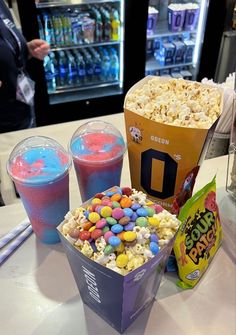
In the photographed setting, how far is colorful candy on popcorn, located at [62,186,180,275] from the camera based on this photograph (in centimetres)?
54

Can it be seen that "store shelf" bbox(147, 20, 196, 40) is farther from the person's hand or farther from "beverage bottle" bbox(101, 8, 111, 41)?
the person's hand

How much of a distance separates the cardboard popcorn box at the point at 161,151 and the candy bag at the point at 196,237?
3.1 inches

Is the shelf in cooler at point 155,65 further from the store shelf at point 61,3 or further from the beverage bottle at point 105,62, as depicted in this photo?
the store shelf at point 61,3

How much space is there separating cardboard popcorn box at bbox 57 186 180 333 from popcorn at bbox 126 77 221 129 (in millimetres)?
209

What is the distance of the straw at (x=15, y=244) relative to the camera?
0.82m

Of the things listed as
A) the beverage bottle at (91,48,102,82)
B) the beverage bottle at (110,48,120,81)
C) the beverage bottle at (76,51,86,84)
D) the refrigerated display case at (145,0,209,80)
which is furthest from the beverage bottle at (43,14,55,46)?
the refrigerated display case at (145,0,209,80)

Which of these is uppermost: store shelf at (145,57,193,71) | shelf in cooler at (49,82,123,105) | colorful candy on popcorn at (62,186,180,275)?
colorful candy on popcorn at (62,186,180,275)

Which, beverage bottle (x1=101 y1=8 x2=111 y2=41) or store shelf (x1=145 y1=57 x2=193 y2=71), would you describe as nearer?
beverage bottle (x1=101 y1=8 x2=111 y2=41)

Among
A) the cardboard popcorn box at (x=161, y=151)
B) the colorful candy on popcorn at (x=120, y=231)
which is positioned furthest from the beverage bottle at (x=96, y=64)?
the colorful candy on popcorn at (x=120, y=231)

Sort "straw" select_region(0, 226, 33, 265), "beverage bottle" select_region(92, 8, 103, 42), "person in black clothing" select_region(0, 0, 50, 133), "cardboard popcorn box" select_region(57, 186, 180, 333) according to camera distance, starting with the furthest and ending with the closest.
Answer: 1. "beverage bottle" select_region(92, 8, 103, 42)
2. "person in black clothing" select_region(0, 0, 50, 133)
3. "straw" select_region(0, 226, 33, 265)
4. "cardboard popcorn box" select_region(57, 186, 180, 333)

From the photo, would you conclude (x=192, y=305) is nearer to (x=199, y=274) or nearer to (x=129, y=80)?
(x=199, y=274)

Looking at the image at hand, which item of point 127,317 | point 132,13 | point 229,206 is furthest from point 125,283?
point 132,13

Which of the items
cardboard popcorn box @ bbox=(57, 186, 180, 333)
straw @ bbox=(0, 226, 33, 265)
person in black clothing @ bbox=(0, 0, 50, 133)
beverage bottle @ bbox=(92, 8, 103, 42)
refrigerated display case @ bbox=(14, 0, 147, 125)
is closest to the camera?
cardboard popcorn box @ bbox=(57, 186, 180, 333)

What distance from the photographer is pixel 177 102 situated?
750 mm
